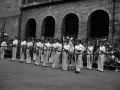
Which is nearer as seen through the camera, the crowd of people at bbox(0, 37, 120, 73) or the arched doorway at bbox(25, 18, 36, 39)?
the crowd of people at bbox(0, 37, 120, 73)

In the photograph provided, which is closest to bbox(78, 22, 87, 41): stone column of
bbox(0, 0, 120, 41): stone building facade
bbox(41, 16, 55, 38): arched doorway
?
bbox(0, 0, 120, 41): stone building facade

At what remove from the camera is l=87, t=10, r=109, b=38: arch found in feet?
61.9

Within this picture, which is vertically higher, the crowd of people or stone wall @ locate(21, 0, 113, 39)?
stone wall @ locate(21, 0, 113, 39)

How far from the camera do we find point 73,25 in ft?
69.7

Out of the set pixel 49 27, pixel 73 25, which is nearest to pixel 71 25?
pixel 73 25

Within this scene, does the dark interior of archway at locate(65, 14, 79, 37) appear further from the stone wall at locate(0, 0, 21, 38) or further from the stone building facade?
the stone wall at locate(0, 0, 21, 38)

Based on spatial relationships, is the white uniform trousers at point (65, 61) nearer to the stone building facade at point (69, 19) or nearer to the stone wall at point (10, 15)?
the stone building facade at point (69, 19)

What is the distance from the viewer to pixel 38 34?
77.0ft

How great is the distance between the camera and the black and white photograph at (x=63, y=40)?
38.3 feet

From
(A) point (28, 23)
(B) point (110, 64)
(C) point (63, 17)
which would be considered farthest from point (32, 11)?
(B) point (110, 64)

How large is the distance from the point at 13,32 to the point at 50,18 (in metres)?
6.66

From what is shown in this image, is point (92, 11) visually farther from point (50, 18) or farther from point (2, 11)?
point (2, 11)

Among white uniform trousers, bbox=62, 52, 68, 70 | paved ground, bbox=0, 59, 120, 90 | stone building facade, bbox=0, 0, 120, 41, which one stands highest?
stone building facade, bbox=0, 0, 120, 41

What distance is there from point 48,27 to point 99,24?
724 cm
